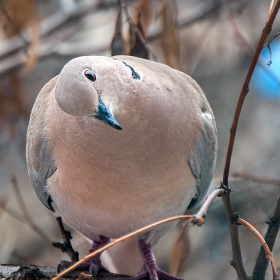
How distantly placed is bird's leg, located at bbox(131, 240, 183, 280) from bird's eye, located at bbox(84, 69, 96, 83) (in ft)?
2.56

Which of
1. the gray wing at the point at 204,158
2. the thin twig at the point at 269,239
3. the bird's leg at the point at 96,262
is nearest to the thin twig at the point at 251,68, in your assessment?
the thin twig at the point at 269,239

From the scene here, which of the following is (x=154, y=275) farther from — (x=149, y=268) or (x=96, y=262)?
(x=96, y=262)

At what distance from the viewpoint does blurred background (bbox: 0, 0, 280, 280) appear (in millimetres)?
2477

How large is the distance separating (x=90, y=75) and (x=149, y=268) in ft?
2.86

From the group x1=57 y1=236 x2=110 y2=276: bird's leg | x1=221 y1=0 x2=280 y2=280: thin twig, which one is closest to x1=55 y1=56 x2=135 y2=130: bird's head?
x1=221 y1=0 x2=280 y2=280: thin twig

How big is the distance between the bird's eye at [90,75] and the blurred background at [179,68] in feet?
2.27

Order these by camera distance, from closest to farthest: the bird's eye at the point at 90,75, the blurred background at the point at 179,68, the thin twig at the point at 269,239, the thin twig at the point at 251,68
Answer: the thin twig at the point at 251,68 < the bird's eye at the point at 90,75 < the thin twig at the point at 269,239 < the blurred background at the point at 179,68

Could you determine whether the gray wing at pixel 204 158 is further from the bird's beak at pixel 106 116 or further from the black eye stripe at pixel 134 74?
the bird's beak at pixel 106 116

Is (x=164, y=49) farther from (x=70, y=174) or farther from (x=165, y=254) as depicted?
(x=165, y=254)

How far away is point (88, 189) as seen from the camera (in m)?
1.64

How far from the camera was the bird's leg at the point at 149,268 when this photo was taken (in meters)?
1.84

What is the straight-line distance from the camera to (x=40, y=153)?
1.83 meters

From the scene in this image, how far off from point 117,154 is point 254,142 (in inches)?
105

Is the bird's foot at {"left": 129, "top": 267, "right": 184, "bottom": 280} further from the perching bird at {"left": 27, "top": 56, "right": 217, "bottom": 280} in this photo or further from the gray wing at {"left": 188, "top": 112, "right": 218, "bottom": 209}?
the gray wing at {"left": 188, "top": 112, "right": 218, "bottom": 209}
